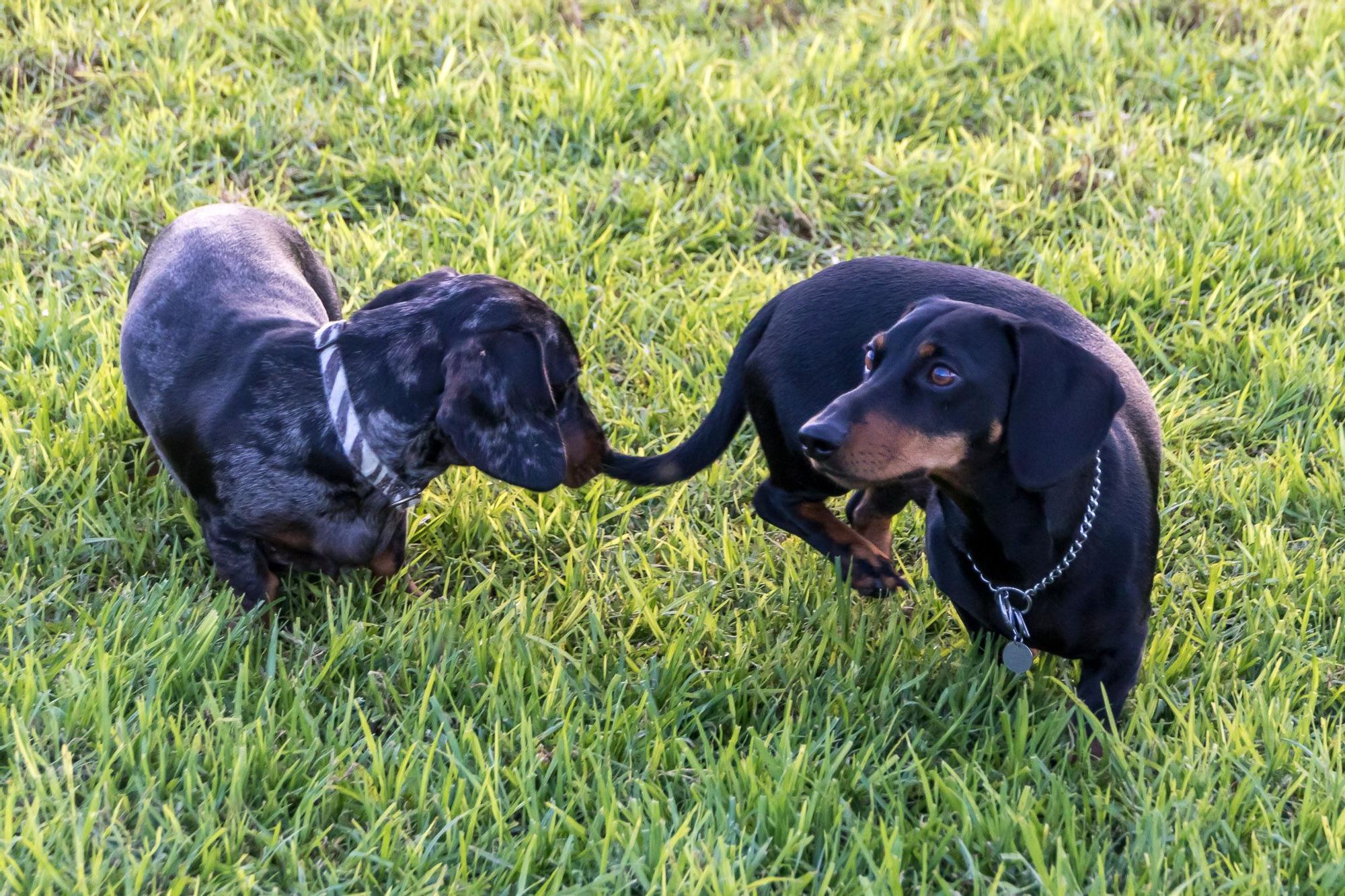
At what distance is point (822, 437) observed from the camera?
2.42 m

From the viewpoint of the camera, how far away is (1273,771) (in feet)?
8.44

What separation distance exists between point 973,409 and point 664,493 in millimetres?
1323

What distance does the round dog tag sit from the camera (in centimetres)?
276

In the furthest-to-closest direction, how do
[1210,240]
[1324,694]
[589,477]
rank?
[1210,240], [589,477], [1324,694]

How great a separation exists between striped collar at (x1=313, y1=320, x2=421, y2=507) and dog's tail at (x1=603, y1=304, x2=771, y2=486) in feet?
1.79

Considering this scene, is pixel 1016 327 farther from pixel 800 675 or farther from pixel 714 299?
pixel 714 299

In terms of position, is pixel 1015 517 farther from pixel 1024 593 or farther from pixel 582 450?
pixel 582 450

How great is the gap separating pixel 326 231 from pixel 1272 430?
3.18 metres

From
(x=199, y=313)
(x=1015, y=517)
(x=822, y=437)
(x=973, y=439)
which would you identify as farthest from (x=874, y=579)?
(x=199, y=313)

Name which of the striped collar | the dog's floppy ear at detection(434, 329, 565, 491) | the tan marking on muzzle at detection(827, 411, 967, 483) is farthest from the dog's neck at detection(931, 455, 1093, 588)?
the striped collar

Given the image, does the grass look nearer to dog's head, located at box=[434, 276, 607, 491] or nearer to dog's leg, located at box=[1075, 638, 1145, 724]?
dog's leg, located at box=[1075, 638, 1145, 724]

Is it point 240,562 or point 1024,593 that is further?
point 240,562

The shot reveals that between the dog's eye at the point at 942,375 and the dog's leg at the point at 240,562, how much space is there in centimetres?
170

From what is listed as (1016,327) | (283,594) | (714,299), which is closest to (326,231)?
(714,299)
